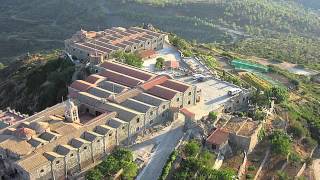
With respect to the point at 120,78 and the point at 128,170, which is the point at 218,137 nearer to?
the point at 128,170

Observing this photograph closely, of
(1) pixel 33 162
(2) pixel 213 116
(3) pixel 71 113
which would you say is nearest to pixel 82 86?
(3) pixel 71 113

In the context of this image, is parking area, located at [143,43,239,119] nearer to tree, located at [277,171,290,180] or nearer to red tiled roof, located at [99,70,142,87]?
red tiled roof, located at [99,70,142,87]

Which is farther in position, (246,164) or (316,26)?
(316,26)

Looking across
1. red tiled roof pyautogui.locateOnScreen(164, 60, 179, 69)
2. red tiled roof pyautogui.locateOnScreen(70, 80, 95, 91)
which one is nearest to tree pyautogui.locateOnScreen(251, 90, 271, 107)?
red tiled roof pyautogui.locateOnScreen(164, 60, 179, 69)

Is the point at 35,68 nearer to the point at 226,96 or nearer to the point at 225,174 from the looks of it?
the point at 226,96

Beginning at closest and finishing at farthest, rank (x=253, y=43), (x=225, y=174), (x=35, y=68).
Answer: (x=225, y=174), (x=35, y=68), (x=253, y=43)

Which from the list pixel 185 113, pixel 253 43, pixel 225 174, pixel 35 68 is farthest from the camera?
pixel 253 43

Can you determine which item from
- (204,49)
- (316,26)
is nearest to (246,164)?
(204,49)
